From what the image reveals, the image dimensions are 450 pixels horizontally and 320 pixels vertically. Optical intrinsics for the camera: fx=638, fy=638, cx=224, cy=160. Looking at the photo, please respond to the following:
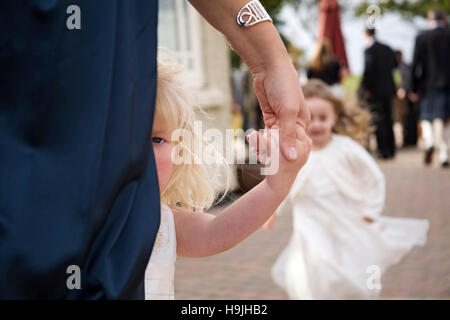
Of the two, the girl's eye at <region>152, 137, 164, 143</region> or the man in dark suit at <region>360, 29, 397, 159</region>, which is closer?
the girl's eye at <region>152, 137, 164, 143</region>

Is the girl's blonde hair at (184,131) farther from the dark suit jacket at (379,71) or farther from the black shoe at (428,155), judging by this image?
the dark suit jacket at (379,71)

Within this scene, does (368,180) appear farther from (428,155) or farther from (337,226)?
(428,155)

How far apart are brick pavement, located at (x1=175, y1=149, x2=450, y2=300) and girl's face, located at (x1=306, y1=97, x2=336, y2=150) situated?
1.15 meters

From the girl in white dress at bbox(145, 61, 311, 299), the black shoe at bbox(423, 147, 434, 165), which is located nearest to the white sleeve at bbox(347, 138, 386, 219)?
the girl in white dress at bbox(145, 61, 311, 299)

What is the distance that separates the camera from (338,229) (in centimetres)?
423

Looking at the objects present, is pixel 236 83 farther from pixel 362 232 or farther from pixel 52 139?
pixel 52 139

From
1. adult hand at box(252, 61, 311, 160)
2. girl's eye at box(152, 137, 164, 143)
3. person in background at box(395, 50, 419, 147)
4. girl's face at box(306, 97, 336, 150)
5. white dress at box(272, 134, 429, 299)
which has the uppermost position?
person in background at box(395, 50, 419, 147)

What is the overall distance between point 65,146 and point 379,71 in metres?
11.2

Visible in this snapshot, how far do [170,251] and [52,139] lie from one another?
73 centimetres

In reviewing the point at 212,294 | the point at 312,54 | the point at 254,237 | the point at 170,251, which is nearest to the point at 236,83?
the point at 312,54

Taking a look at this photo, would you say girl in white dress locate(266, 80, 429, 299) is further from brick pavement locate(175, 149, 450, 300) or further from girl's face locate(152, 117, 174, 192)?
girl's face locate(152, 117, 174, 192)

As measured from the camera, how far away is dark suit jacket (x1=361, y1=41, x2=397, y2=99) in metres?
11.6

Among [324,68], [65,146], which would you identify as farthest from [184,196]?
[324,68]

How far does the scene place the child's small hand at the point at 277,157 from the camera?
1383mm
